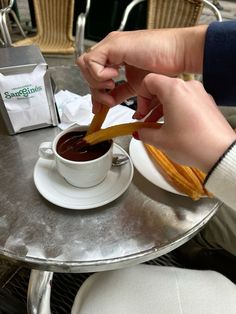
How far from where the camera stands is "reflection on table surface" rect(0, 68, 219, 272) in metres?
0.46

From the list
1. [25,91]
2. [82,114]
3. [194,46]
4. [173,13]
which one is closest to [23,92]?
[25,91]

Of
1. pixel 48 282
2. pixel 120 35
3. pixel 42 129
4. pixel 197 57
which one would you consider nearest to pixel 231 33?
pixel 197 57

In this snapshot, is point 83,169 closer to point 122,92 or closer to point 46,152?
point 46,152

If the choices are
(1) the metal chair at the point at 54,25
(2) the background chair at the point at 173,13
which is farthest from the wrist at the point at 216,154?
(1) the metal chair at the point at 54,25

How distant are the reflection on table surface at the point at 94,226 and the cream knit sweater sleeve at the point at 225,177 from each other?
0.34 ft

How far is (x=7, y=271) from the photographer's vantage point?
968mm

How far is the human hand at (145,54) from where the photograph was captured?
1.82 ft

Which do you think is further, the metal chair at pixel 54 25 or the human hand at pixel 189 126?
the metal chair at pixel 54 25

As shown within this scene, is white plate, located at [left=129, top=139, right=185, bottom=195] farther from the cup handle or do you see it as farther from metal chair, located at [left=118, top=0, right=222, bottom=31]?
metal chair, located at [left=118, top=0, right=222, bottom=31]

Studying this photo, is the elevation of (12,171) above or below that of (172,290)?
above

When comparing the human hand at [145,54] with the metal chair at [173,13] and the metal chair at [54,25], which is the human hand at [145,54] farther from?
the metal chair at [54,25]

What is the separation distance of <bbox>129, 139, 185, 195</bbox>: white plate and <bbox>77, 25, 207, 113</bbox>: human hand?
0.11 m

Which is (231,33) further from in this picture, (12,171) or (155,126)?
A: (12,171)

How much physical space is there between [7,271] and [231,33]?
0.90m
